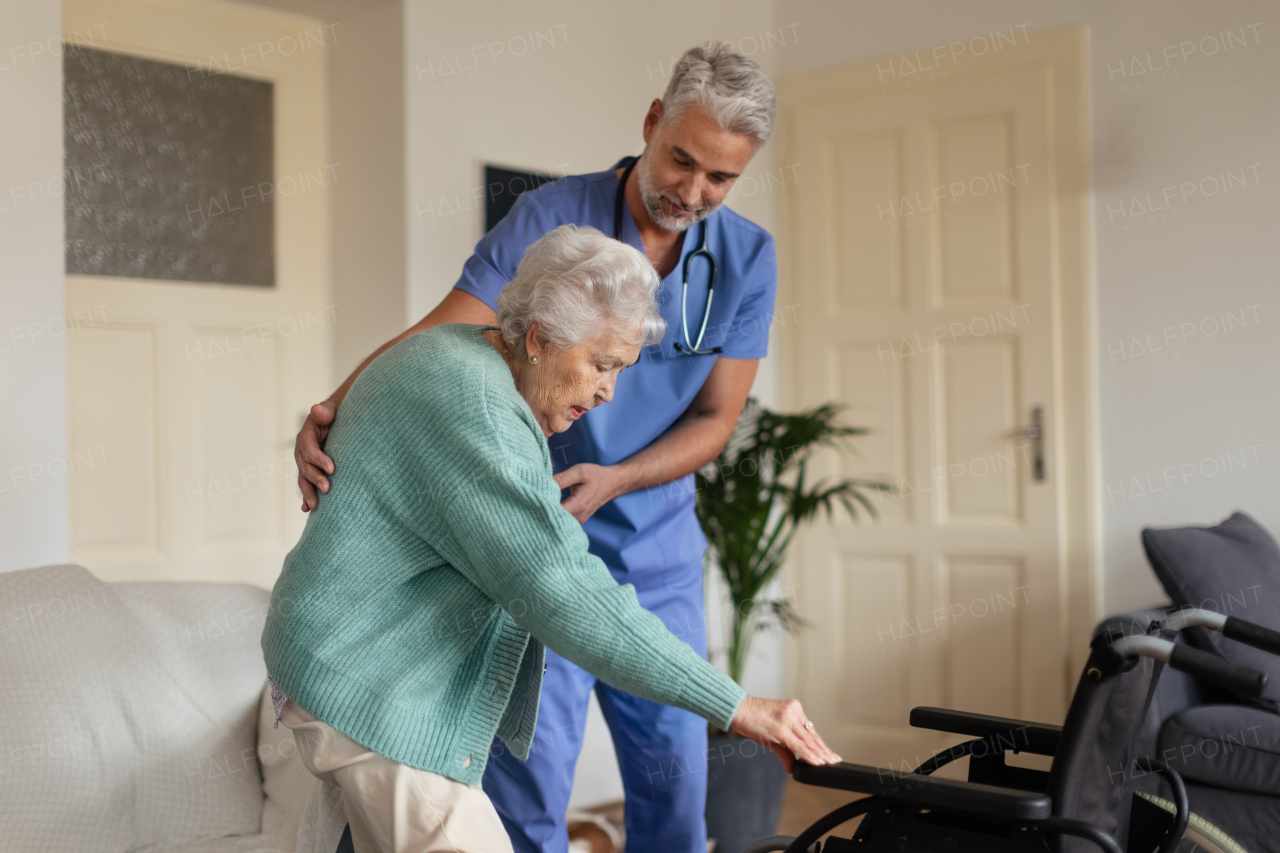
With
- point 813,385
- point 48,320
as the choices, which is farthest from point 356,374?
point 813,385

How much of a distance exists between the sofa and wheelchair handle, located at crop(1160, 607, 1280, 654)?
1.32 meters

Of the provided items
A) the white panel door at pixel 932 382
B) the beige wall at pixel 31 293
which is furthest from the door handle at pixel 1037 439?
the beige wall at pixel 31 293

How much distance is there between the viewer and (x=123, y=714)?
6.34 feet

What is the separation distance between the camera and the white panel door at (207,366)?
8.78 ft

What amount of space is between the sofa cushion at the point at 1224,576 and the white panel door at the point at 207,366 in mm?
2215

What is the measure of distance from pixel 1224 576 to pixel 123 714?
238cm

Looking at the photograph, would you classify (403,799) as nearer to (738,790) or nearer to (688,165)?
(688,165)

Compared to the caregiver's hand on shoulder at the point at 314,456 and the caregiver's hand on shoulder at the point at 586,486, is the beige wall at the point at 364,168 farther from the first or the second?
the caregiver's hand on shoulder at the point at 314,456

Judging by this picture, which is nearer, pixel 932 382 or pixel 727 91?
pixel 727 91

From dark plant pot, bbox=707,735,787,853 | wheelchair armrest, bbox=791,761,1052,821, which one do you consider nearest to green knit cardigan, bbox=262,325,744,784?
wheelchair armrest, bbox=791,761,1052,821

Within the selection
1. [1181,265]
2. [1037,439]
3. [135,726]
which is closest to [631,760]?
[135,726]

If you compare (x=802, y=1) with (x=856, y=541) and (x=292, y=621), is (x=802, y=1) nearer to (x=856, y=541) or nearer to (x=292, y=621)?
(x=856, y=541)

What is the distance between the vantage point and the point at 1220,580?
8.69 ft

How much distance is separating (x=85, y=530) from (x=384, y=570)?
1752 mm
